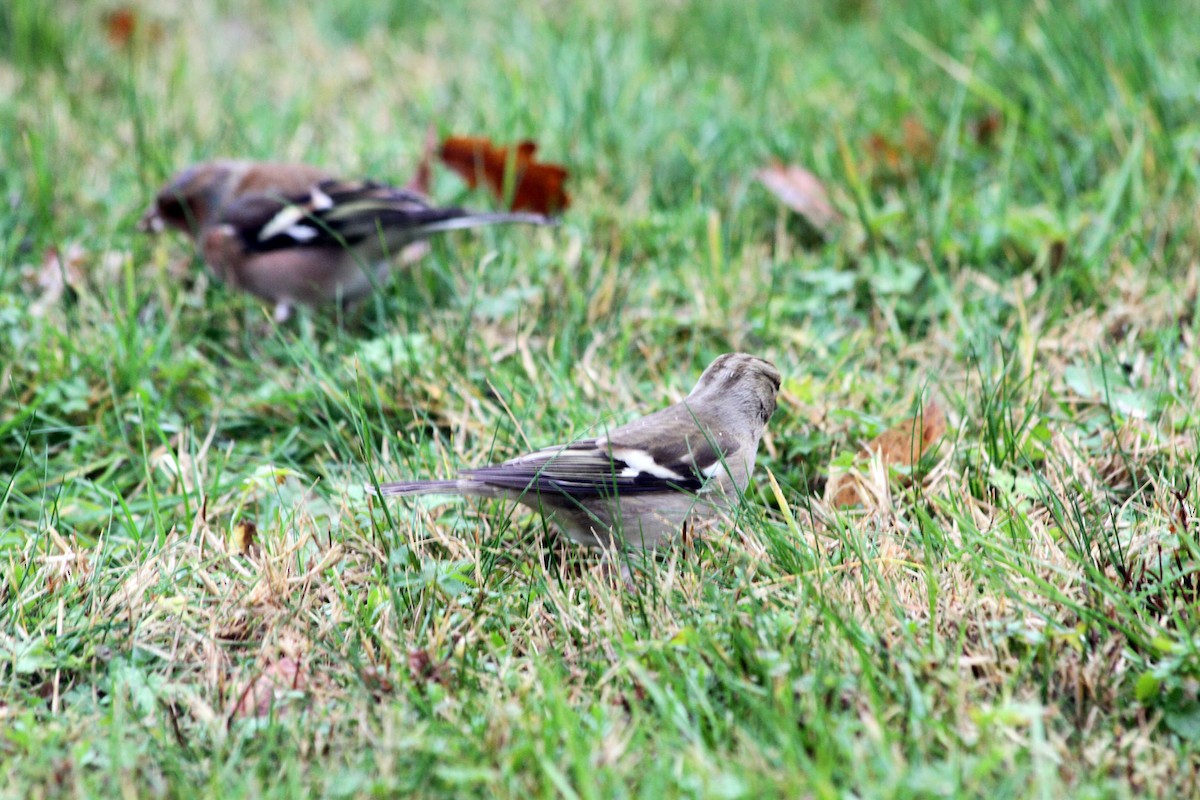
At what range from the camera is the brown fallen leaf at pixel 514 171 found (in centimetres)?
529

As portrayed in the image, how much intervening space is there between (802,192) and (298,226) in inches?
83.6

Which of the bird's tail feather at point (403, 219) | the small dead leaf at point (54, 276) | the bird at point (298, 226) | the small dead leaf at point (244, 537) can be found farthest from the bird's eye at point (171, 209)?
the small dead leaf at point (244, 537)

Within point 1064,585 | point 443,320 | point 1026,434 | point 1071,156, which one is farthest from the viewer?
point 1071,156

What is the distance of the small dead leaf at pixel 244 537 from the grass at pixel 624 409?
0.03m

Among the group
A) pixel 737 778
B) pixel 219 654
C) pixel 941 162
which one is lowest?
pixel 219 654

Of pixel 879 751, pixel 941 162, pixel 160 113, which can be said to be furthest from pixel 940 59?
pixel 879 751

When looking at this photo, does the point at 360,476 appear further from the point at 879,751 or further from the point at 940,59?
the point at 940,59

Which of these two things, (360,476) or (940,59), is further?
(940,59)

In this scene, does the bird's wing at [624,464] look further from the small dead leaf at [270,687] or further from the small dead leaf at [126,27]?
the small dead leaf at [126,27]

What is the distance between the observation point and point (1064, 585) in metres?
2.80

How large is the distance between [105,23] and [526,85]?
2.91m

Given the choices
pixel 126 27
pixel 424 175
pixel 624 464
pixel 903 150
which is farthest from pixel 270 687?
pixel 126 27

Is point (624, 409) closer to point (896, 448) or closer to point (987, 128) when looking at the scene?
point (896, 448)

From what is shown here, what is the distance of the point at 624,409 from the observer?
3.96 meters
